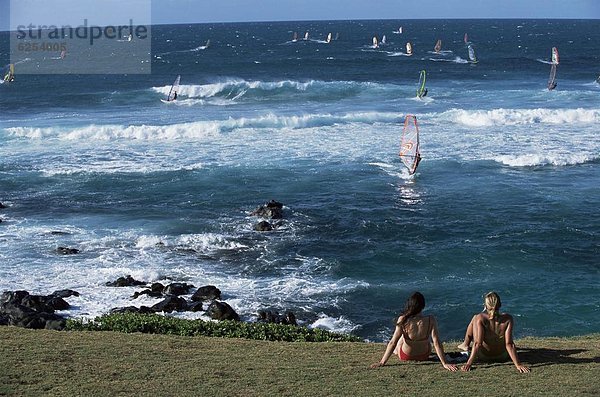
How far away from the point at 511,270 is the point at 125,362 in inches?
556

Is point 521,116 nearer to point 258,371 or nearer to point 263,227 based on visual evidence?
point 263,227

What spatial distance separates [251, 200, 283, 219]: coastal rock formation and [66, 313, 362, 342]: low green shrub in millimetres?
12924

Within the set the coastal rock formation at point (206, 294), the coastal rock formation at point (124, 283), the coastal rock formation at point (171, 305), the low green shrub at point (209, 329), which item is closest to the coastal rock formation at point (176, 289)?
the coastal rock formation at point (206, 294)

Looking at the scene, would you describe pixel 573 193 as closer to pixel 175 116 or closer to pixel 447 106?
pixel 447 106

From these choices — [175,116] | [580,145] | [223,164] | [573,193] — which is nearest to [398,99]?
[175,116]

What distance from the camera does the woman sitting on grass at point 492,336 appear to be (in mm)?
10039

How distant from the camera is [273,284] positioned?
70.2 ft

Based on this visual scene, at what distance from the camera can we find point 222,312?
1852 cm

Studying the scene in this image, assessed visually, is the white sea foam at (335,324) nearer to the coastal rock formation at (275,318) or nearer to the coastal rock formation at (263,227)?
the coastal rock formation at (275,318)

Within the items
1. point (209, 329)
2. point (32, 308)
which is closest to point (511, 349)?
point (209, 329)

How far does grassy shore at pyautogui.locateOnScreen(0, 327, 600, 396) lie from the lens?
955cm

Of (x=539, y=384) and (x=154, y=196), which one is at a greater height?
(x=539, y=384)

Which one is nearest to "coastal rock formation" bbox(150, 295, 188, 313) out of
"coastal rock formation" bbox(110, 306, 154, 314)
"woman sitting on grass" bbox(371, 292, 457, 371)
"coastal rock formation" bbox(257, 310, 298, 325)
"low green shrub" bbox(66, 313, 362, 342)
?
"coastal rock formation" bbox(110, 306, 154, 314)

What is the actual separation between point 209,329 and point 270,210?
13738 mm
